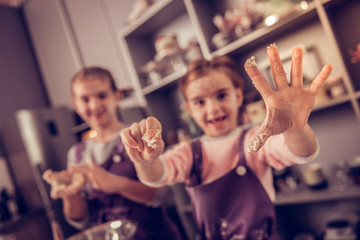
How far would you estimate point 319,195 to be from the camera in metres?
1.20

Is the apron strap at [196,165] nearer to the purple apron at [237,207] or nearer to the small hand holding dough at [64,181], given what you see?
the purple apron at [237,207]

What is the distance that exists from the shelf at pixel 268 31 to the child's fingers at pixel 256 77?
90cm

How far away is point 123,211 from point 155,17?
1262mm

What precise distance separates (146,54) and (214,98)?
142 centimetres

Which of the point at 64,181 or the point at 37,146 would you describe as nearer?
the point at 64,181

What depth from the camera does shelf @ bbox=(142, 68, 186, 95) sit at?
1.53 metres

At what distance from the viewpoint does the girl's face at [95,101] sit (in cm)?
66

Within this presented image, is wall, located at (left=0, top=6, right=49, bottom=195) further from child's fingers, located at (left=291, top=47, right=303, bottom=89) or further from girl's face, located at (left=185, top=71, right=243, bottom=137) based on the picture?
child's fingers, located at (left=291, top=47, right=303, bottom=89)

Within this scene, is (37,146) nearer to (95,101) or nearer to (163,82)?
(163,82)

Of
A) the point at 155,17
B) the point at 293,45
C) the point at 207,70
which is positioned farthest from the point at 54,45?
the point at 207,70

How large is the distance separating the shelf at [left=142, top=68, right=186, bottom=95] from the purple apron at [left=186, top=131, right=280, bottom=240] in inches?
41.1

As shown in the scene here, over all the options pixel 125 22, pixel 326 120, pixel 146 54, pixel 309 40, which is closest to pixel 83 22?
pixel 125 22

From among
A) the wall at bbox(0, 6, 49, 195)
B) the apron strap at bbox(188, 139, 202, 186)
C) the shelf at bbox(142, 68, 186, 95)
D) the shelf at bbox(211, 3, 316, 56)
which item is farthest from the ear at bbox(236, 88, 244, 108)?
the wall at bbox(0, 6, 49, 195)

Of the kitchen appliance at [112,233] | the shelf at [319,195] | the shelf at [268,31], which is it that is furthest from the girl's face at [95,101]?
the shelf at [319,195]
